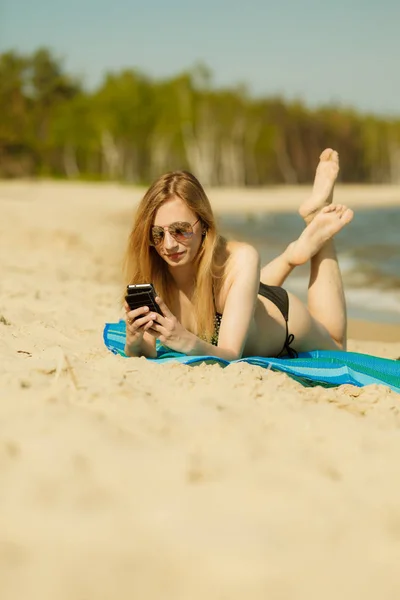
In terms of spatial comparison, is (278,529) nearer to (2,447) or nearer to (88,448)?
(88,448)

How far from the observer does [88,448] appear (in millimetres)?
2523

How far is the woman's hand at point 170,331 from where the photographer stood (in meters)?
3.79

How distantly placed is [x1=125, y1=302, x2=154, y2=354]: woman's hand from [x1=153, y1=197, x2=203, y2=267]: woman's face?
372 millimetres

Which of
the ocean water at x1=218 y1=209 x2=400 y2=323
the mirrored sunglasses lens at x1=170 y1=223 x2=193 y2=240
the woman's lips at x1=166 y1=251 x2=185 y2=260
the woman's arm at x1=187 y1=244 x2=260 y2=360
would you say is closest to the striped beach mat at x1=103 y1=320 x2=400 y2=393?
the woman's arm at x1=187 y1=244 x2=260 y2=360

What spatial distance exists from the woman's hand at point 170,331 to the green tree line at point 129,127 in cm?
4740

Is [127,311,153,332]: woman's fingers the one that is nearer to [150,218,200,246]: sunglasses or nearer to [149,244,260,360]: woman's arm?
[149,244,260,360]: woman's arm

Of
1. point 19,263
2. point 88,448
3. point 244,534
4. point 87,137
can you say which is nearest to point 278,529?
point 244,534

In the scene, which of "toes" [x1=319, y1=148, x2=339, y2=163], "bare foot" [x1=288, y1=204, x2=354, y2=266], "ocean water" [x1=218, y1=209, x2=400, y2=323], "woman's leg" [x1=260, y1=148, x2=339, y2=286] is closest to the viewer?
"bare foot" [x1=288, y1=204, x2=354, y2=266]

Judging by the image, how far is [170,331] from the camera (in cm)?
382

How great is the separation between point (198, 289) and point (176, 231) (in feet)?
1.17

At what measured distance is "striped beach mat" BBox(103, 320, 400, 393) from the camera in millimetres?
4055

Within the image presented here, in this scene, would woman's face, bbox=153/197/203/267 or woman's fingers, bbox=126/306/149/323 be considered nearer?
woman's fingers, bbox=126/306/149/323

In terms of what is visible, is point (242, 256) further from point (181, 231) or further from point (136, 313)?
point (136, 313)

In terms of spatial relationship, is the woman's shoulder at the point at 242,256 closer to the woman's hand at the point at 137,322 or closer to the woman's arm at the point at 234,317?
the woman's arm at the point at 234,317
